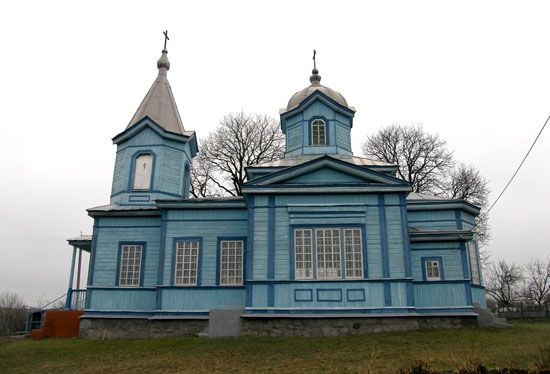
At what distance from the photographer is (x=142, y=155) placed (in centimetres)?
2130

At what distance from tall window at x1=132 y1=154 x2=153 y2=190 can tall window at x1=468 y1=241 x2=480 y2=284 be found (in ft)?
44.3

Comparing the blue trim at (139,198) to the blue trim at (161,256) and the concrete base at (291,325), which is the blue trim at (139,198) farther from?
the concrete base at (291,325)

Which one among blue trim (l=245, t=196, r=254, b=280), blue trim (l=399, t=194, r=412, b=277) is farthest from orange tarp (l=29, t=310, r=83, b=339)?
blue trim (l=399, t=194, r=412, b=277)

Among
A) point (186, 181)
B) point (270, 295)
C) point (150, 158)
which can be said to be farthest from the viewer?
point (186, 181)

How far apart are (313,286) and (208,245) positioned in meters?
4.43

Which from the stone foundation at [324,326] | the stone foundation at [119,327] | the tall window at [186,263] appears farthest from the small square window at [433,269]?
the tall window at [186,263]

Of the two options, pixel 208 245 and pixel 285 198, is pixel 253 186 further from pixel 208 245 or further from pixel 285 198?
pixel 208 245

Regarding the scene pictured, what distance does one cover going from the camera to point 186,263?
18.0 m

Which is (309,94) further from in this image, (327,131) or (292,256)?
(292,256)

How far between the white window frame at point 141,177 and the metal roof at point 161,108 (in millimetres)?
1481

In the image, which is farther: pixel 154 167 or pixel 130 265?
pixel 154 167

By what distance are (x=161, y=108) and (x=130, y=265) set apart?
754 cm

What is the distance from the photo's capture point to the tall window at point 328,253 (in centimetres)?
1628

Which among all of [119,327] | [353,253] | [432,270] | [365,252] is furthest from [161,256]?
[432,270]
